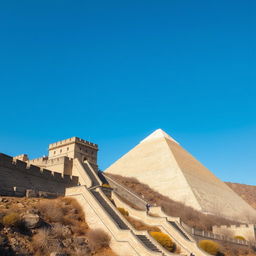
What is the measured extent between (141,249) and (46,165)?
16025 millimetres

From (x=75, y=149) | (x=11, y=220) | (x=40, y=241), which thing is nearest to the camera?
(x=40, y=241)

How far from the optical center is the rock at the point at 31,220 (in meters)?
14.5

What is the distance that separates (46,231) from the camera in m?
14.6

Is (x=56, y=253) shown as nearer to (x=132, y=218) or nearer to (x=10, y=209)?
(x=10, y=209)

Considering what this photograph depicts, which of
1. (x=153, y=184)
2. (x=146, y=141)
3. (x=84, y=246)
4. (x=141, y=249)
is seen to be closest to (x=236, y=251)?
(x=141, y=249)

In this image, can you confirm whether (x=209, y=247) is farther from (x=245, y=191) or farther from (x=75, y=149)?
(x=245, y=191)

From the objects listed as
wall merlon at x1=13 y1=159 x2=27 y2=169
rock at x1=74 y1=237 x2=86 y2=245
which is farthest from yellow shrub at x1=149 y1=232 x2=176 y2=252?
wall merlon at x1=13 y1=159 x2=27 y2=169

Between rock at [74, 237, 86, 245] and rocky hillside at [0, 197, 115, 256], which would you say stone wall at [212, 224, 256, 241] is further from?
rock at [74, 237, 86, 245]

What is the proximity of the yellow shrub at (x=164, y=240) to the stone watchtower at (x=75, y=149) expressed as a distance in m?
15.4

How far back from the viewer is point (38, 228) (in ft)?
48.2

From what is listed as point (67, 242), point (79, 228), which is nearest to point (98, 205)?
point (79, 228)

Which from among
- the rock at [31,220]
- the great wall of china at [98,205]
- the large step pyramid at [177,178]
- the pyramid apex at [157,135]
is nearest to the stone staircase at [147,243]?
the great wall of china at [98,205]

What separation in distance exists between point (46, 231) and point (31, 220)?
2.63 ft

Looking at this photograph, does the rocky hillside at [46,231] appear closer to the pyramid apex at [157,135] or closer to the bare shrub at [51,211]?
the bare shrub at [51,211]
